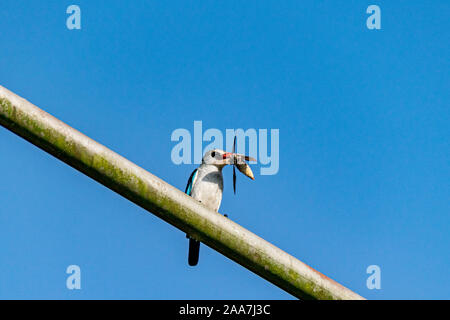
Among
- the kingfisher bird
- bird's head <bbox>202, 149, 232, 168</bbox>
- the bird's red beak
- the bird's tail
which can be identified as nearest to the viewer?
the bird's red beak

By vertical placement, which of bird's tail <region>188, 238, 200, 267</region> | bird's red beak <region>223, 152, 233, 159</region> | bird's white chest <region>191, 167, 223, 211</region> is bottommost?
bird's tail <region>188, 238, 200, 267</region>

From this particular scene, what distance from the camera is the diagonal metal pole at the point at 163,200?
1483 millimetres

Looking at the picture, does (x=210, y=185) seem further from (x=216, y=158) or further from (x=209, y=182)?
(x=216, y=158)

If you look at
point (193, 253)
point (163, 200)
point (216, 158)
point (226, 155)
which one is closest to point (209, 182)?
point (216, 158)

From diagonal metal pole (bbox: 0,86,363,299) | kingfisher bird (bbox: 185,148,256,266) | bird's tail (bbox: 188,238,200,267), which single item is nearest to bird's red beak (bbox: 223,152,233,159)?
kingfisher bird (bbox: 185,148,256,266)

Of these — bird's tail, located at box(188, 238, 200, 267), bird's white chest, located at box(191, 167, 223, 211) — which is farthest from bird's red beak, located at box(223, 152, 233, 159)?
bird's tail, located at box(188, 238, 200, 267)

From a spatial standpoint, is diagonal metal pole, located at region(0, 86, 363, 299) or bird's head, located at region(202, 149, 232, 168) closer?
diagonal metal pole, located at region(0, 86, 363, 299)

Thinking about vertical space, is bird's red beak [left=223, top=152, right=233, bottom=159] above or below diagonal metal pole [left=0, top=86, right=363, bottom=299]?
above

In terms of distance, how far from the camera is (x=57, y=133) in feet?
4.95

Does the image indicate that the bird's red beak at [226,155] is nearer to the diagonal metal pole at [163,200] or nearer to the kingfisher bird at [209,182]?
→ the kingfisher bird at [209,182]

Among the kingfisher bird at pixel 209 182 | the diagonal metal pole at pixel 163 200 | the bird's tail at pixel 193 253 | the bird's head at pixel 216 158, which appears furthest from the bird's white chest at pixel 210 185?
the diagonal metal pole at pixel 163 200

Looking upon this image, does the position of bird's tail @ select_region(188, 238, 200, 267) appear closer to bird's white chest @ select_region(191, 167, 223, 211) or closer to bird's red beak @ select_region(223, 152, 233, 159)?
bird's white chest @ select_region(191, 167, 223, 211)

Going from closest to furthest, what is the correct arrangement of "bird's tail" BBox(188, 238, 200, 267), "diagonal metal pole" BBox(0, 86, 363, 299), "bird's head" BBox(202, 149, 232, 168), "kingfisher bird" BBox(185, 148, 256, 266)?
"diagonal metal pole" BBox(0, 86, 363, 299) < "bird's head" BBox(202, 149, 232, 168) < "kingfisher bird" BBox(185, 148, 256, 266) < "bird's tail" BBox(188, 238, 200, 267)

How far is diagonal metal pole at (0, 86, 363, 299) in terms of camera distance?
1.48 metres
